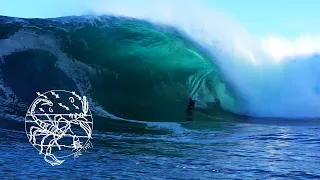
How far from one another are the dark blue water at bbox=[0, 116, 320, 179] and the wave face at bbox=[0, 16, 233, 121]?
3.06 m

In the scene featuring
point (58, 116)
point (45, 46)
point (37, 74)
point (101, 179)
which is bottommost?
point (101, 179)

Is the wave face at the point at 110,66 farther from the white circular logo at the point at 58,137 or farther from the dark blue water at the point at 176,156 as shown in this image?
the dark blue water at the point at 176,156

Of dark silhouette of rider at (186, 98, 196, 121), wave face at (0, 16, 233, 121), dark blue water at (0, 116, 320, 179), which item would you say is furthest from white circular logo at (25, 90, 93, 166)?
dark silhouette of rider at (186, 98, 196, 121)

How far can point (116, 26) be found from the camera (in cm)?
1462

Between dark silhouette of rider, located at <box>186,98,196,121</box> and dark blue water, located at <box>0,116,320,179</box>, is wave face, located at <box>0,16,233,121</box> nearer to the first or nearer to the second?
dark silhouette of rider, located at <box>186,98,196,121</box>

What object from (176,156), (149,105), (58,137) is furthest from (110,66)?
(176,156)

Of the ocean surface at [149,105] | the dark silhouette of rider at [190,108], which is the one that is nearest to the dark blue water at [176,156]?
the ocean surface at [149,105]

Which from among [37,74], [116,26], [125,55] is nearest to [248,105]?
[125,55]

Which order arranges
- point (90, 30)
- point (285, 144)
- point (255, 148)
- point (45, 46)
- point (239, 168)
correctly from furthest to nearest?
point (90, 30)
point (45, 46)
point (285, 144)
point (255, 148)
point (239, 168)

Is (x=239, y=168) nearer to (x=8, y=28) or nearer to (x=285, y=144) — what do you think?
(x=285, y=144)

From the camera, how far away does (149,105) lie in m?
12.2

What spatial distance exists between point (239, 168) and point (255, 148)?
1567 mm

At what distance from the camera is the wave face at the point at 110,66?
11.7 meters

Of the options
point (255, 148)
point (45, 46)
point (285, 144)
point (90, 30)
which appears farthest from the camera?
point (90, 30)
